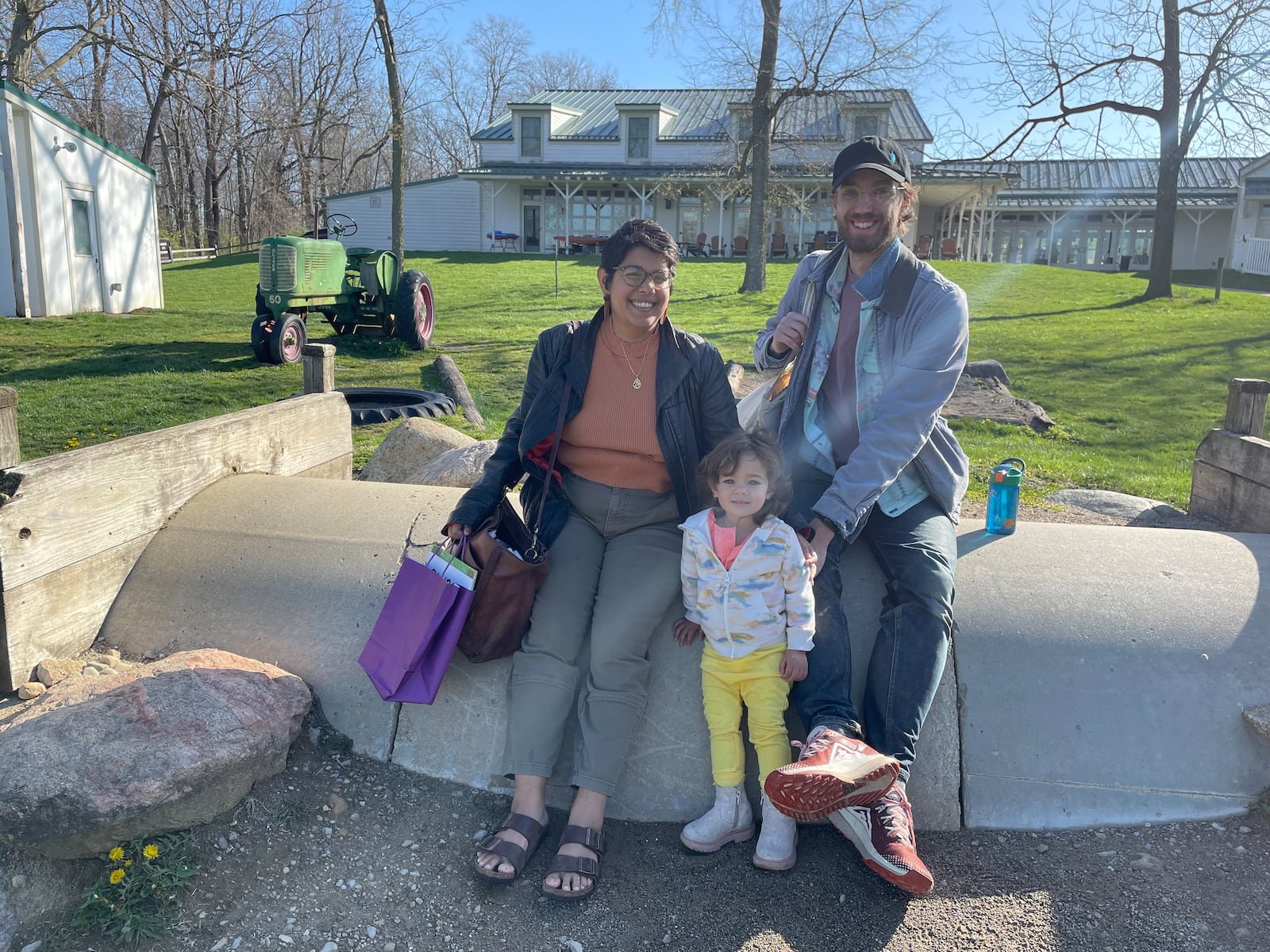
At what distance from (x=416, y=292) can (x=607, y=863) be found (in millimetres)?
10337

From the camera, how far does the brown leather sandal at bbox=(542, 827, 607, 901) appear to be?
2742 millimetres

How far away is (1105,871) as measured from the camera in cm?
288

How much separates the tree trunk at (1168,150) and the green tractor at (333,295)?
1465 centimetres

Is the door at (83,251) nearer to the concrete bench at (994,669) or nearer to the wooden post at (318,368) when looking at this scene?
the wooden post at (318,368)

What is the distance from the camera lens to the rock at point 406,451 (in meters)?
6.57

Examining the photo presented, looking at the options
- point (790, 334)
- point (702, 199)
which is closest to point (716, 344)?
point (790, 334)

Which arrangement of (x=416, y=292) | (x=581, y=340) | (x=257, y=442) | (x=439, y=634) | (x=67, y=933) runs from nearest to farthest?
(x=67, y=933), (x=439, y=634), (x=581, y=340), (x=257, y=442), (x=416, y=292)

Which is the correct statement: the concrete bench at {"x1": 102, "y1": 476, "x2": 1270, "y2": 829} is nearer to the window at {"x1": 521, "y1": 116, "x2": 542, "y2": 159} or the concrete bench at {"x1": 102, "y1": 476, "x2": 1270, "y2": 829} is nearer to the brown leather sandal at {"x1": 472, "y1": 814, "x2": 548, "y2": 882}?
the brown leather sandal at {"x1": 472, "y1": 814, "x2": 548, "y2": 882}

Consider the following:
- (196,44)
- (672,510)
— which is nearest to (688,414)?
(672,510)

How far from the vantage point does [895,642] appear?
3.08 metres

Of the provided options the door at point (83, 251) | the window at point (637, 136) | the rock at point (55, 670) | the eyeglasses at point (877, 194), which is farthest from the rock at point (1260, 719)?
the window at point (637, 136)

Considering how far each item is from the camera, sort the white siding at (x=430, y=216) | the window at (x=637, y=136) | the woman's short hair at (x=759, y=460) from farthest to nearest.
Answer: the white siding at (x=430, y=216)
the window at (x=637, y=136)
the woman's short hair at (x=759, y=460)

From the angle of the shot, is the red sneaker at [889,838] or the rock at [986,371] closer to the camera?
the red sneaker at [889,838]

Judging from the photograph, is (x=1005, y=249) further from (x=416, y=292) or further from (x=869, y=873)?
(x=869, y=873)
